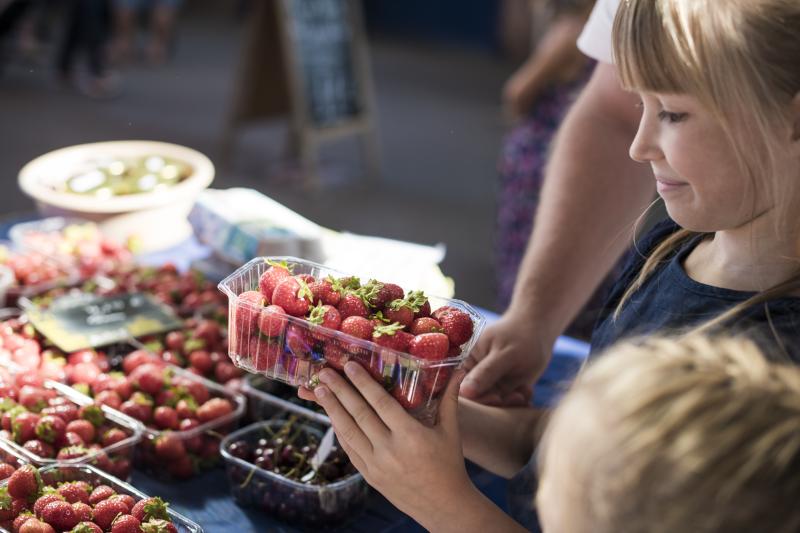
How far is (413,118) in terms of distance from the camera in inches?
316

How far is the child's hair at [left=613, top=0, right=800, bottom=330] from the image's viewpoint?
1.04 m

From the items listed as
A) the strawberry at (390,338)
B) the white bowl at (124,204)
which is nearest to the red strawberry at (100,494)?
the strawberry at (390,338)

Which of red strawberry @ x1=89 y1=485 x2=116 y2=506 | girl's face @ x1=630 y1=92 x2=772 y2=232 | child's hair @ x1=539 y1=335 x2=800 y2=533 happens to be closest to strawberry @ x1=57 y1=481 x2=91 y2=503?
red strawberry @ x1=89 y1=485 x2=116 y2=506

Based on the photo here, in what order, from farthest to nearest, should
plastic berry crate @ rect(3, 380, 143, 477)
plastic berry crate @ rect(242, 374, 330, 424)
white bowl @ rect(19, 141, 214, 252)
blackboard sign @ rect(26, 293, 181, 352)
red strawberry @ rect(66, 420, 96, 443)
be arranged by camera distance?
white bowl @ rect(19, 141, 214, 252)
blackboard sign @ rect(26, 293, 181, 352)
plastic berry crate @ rect(242, 374, 330, 424)
red strawberry @ rect(66, 420, 96, 443)
plastic berry crate @ rect(3, 380, 143, 477)

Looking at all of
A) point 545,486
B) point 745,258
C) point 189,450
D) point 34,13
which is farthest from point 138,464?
point 34,13

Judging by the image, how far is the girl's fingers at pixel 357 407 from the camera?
1.18 m

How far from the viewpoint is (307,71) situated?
560 centimetres

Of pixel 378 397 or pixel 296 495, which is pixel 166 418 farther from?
pixel 378 397

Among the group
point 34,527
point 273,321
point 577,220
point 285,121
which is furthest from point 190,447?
point 285,121

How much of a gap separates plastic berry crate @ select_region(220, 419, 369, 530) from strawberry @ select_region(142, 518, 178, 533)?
0.76 feet

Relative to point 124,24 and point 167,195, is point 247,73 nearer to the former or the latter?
point 167,195

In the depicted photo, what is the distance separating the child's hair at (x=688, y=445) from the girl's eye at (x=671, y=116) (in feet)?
1.13

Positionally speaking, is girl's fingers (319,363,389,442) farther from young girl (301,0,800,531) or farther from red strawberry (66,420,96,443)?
red strawberry (66,420,96,443)

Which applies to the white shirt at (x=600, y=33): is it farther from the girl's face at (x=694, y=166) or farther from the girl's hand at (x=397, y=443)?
the girl's hand at (x=397, y=443)
